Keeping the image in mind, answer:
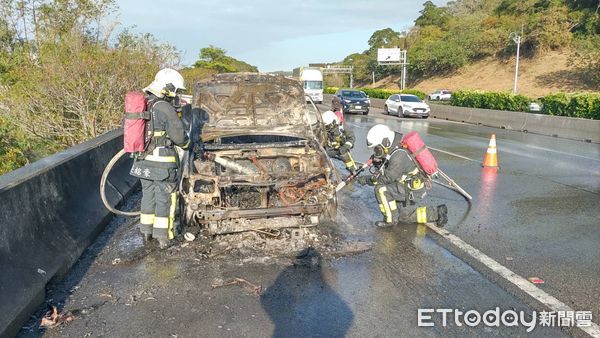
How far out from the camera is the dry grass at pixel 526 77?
136 ft

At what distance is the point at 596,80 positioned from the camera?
38344 millimetres

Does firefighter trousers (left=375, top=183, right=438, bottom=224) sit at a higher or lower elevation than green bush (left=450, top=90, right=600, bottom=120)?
lower

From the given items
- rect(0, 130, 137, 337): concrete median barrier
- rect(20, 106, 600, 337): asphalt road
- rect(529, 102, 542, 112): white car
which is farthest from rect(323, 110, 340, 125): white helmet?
rect(529, 102, 542, 112): white car

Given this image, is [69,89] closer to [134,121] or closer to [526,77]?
[134,121]

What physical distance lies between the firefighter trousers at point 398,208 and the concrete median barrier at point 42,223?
3346 mm

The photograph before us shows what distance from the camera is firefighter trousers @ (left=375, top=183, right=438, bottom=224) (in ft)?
19.7

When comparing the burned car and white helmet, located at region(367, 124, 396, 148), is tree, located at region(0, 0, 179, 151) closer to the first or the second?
the burned car

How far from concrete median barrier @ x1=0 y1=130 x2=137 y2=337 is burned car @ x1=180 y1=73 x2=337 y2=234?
1146 mm

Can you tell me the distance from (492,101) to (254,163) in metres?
23.1

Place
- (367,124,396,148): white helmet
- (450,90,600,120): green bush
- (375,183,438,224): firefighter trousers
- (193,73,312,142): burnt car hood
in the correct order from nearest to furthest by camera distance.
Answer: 1. (375,183,438,224): firefighter trousers
2. (367,124,396,148): white helmet
3. (193,73,312,142): burnt car hood
4. (450,90,600,120): green bush

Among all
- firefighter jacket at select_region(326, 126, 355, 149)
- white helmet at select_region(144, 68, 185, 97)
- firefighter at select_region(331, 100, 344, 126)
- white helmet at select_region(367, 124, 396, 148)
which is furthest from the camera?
firefighter at select_region(331, 100, 344, 126)

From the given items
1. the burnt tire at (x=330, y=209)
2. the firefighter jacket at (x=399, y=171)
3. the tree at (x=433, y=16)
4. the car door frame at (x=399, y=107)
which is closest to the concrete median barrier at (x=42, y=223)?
the burnt tire at (x=330, y=209)

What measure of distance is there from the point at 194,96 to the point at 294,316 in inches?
169

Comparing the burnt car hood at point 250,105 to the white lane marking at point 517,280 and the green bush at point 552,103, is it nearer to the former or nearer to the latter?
the white lane marking at point 517,280
